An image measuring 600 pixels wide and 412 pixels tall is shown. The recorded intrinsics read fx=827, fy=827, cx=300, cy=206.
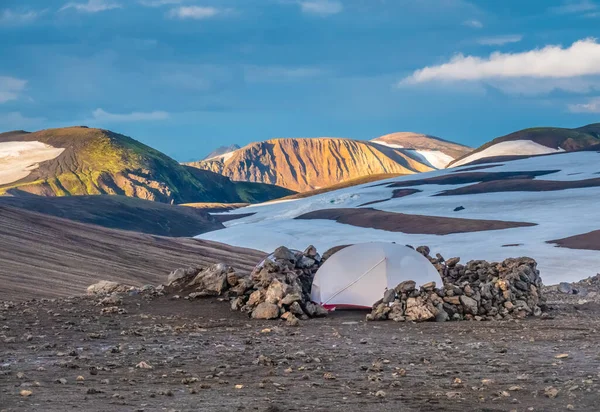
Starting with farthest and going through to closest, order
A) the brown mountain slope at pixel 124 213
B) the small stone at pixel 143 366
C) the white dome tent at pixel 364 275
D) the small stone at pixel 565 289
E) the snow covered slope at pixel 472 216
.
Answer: the brown mountain slope at pixel 124 213 → the snow covered slope at pixel 472 216 → the small stone at pixel 565 289 → the white dome tent at pixel 364 275 → the small stone at pixel 143 366

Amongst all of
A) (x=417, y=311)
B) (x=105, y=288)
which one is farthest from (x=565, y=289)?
(x=105, y=288)

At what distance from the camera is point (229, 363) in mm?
12789

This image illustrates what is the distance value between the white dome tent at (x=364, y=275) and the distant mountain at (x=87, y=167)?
134 meters

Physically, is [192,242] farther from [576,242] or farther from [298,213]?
[298,213]

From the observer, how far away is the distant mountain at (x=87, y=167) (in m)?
161

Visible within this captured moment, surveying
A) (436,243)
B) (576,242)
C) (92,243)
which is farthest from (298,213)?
(92,243)

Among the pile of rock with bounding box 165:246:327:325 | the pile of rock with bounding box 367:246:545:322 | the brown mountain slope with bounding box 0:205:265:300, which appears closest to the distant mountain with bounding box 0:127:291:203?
the brown mountain slope with bounding box 0:205:265:300

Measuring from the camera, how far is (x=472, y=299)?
2062cm

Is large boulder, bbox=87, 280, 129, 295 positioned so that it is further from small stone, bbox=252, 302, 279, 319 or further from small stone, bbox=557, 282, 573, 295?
small stone, bbox=557, 282, 573, 295

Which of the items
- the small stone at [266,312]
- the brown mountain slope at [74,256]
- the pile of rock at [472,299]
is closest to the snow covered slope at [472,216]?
the brown mountain slope at [74,256]

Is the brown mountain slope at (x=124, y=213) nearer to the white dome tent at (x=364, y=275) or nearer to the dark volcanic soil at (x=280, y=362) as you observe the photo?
the white dome tent at (x=364, y=275)

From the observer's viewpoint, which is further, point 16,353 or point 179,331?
point 179,331

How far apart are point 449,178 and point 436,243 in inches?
2664

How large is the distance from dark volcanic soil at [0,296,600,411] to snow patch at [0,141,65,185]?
149189 mm
